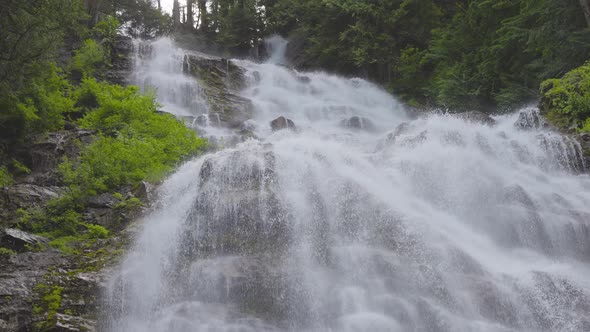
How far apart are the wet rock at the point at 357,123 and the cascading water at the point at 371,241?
649 cm

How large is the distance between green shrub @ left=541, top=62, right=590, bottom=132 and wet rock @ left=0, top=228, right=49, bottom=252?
1249 centimetres

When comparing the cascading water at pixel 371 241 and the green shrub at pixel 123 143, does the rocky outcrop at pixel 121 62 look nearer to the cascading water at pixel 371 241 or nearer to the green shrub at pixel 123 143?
the green shrub at pixel 123 143

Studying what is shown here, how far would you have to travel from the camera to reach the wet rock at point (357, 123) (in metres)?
18.4

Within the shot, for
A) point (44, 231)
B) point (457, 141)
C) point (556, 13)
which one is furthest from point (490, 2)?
point (44, 231)

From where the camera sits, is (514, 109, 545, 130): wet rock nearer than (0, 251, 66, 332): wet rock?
No

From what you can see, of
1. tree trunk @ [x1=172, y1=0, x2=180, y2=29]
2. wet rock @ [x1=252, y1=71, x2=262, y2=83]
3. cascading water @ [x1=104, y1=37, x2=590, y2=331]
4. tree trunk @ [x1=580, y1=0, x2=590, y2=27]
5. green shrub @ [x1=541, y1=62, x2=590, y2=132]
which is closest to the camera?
cascading water @ [x1=104, y1=37, x2=590, y2=331]

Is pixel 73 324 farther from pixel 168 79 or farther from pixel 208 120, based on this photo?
pixel 168 79

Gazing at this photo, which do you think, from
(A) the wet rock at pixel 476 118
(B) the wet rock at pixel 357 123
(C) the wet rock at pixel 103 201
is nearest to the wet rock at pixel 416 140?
(A) the wet rock at pixel 476 118

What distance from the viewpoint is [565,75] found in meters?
14.0

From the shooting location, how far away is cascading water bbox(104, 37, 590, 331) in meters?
6.97

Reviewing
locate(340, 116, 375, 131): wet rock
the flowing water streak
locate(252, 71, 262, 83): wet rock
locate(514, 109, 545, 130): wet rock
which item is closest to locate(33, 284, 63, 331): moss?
the flowing water streak

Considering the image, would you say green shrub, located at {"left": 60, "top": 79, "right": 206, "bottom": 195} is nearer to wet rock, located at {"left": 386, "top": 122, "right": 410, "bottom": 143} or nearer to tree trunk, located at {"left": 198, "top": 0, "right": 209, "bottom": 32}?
wet rock, located at {"left": 386, "top": 122, "right": 410, "bottom": 143}

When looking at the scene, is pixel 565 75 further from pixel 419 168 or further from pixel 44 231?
pixel 44 231

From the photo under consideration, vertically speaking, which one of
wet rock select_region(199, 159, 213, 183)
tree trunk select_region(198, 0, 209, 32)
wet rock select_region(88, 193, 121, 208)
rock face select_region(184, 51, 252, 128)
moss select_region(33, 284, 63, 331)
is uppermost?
tree trunk select_region(198, 0, 209, 32)
